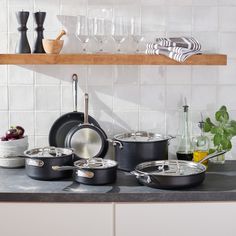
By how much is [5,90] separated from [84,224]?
927 millimetres

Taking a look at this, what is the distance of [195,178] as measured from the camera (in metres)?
2.19

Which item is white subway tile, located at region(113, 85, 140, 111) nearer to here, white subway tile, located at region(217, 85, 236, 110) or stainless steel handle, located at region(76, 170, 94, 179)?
white subway tile, located at region(217, 85, 236, 110)

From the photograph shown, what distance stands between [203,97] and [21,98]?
931mm

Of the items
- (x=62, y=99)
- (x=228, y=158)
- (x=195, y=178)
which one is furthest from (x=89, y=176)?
(x=228, y=158)

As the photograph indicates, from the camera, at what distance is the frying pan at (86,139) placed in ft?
8.55

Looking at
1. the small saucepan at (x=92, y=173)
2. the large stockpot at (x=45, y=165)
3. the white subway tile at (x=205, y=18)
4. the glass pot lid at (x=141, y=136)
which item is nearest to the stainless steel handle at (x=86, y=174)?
the small saucepan at (x=92, y=173)

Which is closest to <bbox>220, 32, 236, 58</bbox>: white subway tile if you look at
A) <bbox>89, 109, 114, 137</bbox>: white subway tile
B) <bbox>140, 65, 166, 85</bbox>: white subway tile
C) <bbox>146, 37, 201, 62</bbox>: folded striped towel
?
<bbox>146, 37, 201, 62</bbox>: folded striped towel

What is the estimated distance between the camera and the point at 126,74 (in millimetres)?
2729

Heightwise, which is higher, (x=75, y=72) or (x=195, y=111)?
(x=75, y=72)

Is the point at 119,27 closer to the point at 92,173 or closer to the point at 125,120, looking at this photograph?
the point at 125,120

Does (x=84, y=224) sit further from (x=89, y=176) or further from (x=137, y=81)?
(x=137, y=81)

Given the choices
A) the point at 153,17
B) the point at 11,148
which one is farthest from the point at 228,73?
the point at 11,148

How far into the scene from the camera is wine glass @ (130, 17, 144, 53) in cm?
263

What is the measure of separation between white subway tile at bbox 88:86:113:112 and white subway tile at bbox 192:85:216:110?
431 millimetres
